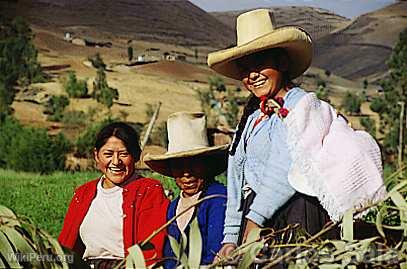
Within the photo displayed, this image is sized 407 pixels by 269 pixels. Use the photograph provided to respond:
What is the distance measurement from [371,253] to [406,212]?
7.5 inches

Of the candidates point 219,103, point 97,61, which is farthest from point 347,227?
point 97,61

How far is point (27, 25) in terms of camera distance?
13.7m

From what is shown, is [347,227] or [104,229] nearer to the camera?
[347,227]

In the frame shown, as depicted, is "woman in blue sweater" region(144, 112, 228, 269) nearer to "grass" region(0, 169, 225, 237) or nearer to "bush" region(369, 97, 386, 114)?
"grass" region(0, 169, 225, 237)

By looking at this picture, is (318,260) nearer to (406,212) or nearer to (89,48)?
(406,212)

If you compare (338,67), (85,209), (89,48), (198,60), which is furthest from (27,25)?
(85,209)

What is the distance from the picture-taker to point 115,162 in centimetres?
282

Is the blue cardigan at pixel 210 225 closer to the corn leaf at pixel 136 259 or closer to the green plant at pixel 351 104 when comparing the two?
A: the corn leaf at pixel 136 259

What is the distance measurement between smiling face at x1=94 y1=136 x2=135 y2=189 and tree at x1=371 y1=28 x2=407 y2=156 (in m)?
8.36

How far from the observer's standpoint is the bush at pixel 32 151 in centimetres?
999

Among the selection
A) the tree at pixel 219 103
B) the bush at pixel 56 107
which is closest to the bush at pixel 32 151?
the bush at pixel 56 107

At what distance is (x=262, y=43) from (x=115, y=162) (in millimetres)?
804

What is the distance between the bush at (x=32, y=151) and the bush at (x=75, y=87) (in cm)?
277

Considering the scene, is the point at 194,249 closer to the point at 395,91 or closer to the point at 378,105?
the point at 395,91
